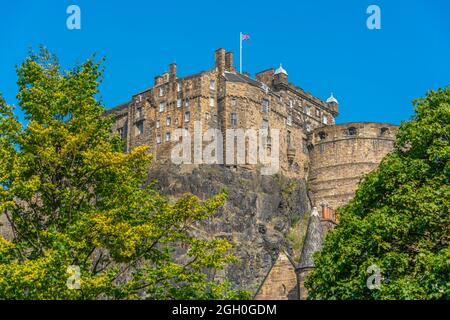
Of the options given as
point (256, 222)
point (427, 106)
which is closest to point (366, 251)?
point (427, 106)

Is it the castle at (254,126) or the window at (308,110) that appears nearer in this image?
the castle at (254,126)

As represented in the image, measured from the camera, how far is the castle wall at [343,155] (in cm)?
8256

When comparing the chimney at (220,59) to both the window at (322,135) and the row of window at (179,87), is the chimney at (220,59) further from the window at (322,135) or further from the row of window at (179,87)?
the window at (322,135)

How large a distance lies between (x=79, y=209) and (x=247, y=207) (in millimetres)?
48204

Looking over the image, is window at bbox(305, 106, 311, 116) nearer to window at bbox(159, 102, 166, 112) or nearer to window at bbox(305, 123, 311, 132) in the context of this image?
window at bbox(305, 123, 311, 132)

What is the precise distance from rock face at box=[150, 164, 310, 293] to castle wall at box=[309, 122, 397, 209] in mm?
3146

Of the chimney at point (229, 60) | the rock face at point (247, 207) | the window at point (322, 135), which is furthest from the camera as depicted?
the window at point (322, 135)

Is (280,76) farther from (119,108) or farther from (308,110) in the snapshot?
(119,108)

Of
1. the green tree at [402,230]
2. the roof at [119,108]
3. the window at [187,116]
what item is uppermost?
the roof at [119,108]

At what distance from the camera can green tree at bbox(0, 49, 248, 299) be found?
22938mm

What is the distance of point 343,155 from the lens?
8419cm

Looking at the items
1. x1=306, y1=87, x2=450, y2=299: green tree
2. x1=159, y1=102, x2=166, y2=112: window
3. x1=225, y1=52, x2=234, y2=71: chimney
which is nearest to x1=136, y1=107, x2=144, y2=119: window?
x1=159, y1=102, x2=166, y2=112: window

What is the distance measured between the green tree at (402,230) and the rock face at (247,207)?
38.3 m

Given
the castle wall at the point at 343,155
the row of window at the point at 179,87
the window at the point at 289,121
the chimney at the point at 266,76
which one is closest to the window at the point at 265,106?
the window at the point at 289,121
